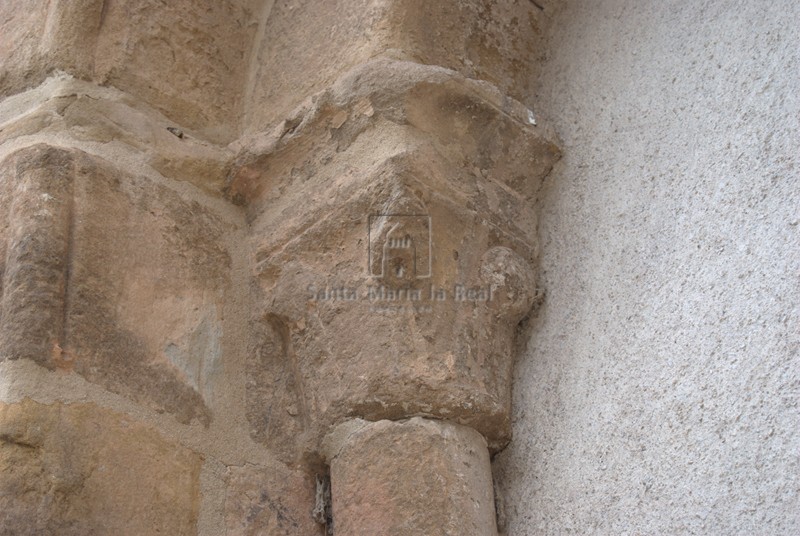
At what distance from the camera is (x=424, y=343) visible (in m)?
1.31

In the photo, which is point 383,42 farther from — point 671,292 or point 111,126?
point 671,292

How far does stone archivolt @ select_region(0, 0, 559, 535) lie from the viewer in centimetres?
127

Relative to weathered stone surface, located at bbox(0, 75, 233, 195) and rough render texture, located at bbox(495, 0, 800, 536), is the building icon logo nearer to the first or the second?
rough render texture, located at bbox(495, 0, 800, 536)

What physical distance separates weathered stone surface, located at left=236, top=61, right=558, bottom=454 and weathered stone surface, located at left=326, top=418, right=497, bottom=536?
3cm

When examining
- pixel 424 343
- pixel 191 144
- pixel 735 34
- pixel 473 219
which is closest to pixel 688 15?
pixel 735 34

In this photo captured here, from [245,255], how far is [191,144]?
0.62 feet

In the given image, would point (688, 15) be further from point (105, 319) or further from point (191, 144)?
point (105, 319)

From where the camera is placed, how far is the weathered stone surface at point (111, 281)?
128 cm

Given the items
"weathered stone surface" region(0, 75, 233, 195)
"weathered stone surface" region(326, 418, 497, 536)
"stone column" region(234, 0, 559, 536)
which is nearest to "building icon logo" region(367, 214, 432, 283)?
"stone column" region(234, 0, 559, 536)

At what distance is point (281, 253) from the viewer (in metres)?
1.46

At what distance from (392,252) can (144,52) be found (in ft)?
1.77

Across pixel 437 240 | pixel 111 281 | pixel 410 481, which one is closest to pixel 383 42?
pixel 437 240

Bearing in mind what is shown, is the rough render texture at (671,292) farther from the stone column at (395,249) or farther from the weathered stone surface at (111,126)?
the weathered stone surface at (111,126)

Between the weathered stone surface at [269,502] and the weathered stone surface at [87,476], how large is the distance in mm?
55
